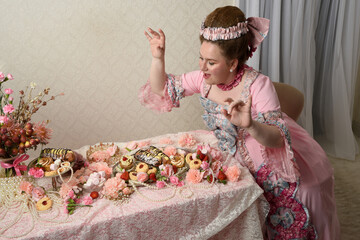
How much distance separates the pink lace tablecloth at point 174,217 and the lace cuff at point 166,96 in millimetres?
550

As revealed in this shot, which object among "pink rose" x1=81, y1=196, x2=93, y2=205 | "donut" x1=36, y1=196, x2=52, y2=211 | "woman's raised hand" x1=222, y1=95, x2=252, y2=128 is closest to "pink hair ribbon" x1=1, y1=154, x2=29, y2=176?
"donut" x1=36, y1=196, x2=52, y2=211

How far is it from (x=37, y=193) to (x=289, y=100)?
1591 mm

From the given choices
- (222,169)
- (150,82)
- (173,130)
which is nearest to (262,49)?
(173,130)

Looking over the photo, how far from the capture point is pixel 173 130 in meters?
2.82

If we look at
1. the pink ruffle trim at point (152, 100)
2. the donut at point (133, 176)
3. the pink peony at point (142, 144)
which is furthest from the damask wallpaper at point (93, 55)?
the donut at point (133, 176)

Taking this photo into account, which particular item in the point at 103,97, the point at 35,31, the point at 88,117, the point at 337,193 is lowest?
the point at 337,193

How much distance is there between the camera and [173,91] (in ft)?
5.59

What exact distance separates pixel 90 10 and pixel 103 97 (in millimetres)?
680

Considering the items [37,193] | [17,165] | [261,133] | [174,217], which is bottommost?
[174,217]

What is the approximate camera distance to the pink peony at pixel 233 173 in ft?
4.48

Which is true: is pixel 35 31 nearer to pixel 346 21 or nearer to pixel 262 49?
pixel 262 49

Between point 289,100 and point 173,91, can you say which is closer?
point 173,91

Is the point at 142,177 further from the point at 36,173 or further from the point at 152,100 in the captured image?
the point at 152,100

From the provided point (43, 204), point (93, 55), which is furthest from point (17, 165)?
point (93, 55)
